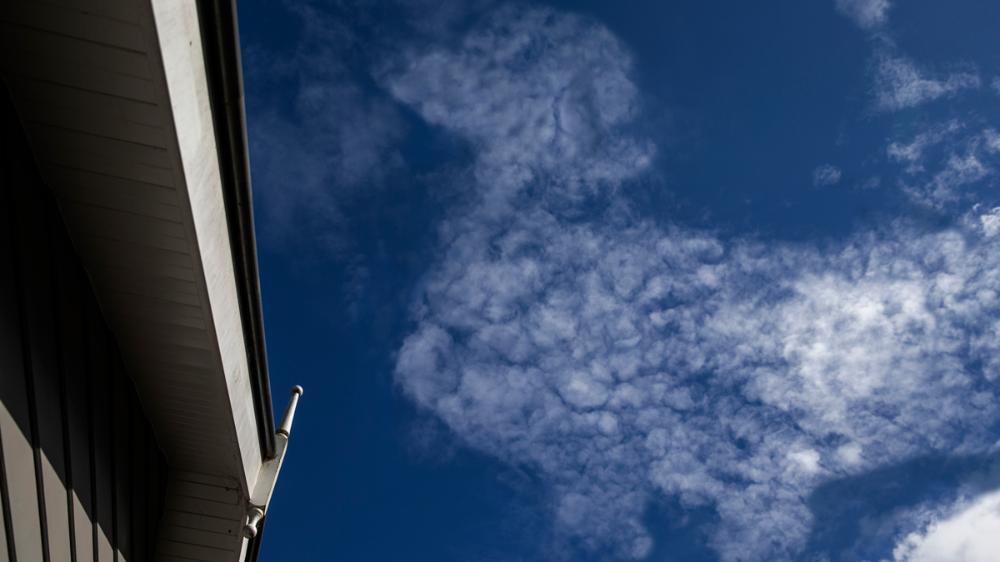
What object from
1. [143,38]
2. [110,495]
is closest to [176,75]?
[143,38]

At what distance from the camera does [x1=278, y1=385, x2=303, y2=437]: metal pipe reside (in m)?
8.26

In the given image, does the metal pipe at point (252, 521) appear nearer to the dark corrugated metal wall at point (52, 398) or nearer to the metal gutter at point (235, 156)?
the dark corrugated metal wall at point (52, 398)

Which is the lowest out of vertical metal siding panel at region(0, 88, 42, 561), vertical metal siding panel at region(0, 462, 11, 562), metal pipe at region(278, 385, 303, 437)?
vertical metal siding panel at region(0, 462, 11, 562)

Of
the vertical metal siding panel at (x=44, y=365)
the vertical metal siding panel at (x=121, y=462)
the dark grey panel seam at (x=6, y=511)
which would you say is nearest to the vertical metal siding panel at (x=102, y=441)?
the vertical metal siding panel at (x=121, y=462)

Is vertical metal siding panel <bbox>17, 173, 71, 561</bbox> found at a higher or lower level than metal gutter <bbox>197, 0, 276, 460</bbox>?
lower

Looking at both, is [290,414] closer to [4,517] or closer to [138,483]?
[138,483]

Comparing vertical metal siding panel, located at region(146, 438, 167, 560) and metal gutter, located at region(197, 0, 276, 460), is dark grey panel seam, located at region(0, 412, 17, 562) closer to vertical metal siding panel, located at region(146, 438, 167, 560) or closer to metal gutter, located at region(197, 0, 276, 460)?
metal gutter, located at region(197, 0, 276, 460)

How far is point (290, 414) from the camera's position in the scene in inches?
339

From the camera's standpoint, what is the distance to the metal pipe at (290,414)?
8262 millimetres

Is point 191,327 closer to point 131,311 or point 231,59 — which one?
point 131,311

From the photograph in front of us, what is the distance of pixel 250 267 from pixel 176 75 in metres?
2.12

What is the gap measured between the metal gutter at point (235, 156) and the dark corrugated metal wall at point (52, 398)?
3.67 ft

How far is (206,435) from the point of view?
6.84 metres

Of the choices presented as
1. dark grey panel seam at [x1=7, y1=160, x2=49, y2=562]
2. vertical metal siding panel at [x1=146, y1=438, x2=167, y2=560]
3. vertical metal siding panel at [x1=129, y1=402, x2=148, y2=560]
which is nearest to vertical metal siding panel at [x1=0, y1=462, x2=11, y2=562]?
dark grey panel seam at [x1=7, y1=160, x2=49, y2=562]
